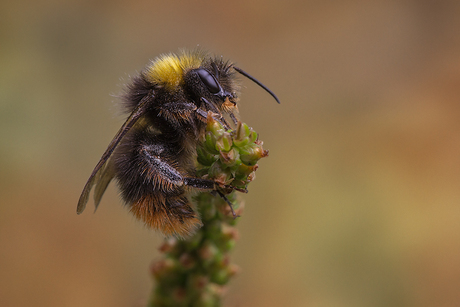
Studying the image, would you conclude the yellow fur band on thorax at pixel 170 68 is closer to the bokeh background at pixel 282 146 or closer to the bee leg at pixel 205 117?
the bee leg at pixel 205 117

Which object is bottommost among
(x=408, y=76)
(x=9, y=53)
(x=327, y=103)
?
(x=9, y=53)

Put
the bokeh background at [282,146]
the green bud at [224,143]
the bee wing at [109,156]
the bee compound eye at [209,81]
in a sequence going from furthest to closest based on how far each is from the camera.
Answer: the bokeh background at [282,146], the bee compound eye at [209,81], the bee wing at [109,156], the green bud at [224,143]

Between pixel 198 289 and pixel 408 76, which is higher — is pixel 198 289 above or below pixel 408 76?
below

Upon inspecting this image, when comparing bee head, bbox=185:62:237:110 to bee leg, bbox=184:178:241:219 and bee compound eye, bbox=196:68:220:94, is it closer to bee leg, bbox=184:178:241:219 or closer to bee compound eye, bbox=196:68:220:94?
bee compound eye, bbox=196:68:220:94

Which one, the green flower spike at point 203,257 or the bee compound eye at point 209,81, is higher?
the bee compound eye at point 209,81

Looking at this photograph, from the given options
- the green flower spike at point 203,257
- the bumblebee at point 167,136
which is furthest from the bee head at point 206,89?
the green flower spike at point 203,257

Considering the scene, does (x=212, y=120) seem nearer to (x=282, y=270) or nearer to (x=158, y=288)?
(x=158, y=288)

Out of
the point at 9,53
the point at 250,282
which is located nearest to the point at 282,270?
the point at 250,282

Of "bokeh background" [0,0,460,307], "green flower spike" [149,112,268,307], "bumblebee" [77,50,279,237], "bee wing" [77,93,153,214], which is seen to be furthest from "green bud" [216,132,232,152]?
"bokeh background" [0,0,460,307]
